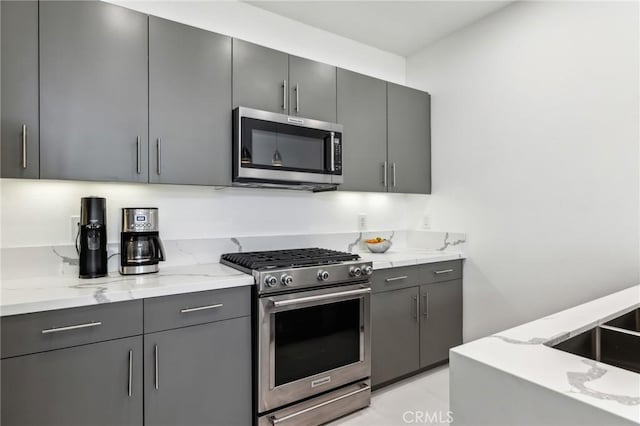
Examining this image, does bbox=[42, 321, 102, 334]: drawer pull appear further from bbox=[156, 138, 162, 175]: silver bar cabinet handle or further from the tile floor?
the tile floor

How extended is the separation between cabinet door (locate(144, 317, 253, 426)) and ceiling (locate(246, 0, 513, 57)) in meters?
2.23

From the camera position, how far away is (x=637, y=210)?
6.55 feet

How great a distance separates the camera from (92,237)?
1782 mm

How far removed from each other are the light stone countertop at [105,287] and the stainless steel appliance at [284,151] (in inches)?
24.3

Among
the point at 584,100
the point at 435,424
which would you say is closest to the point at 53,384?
the point at 435,424

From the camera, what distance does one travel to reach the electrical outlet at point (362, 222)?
3.16m

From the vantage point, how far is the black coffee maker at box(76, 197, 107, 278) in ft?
5.82

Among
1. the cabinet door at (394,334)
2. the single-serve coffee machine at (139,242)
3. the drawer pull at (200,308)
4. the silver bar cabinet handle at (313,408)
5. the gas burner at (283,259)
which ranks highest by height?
the single-serve coffee machine at (139,242)

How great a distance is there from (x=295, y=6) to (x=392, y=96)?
3.28ft

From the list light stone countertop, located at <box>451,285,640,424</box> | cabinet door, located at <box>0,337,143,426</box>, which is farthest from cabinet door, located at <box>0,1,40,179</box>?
light stone countertop, located at <box>451,285,640,424</box>

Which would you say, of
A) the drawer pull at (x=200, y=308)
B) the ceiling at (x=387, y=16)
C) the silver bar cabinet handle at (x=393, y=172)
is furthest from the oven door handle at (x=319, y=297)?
the ceiling at (x=387, y=16)

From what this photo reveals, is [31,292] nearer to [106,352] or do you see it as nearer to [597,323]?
[106,352]

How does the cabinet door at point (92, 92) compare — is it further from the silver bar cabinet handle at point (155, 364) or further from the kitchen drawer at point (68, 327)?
the silver bar cabinet handle at point (155, 364)

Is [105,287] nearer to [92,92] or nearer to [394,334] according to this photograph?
[92,92]
